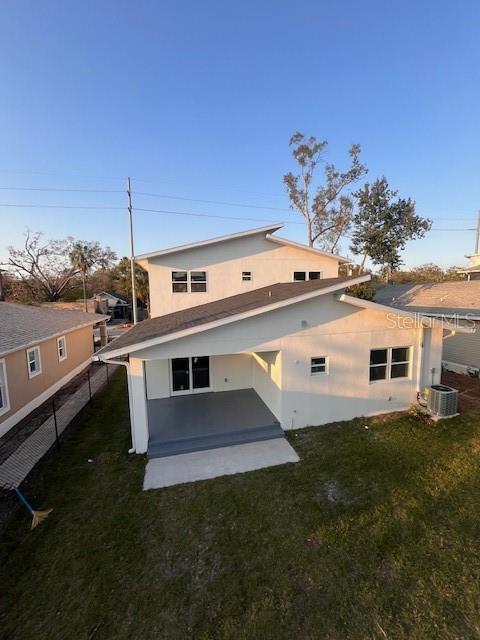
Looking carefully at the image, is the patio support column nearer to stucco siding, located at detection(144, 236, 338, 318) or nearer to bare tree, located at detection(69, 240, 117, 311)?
stucco siding, located at detection(144, 236, 338, 318)

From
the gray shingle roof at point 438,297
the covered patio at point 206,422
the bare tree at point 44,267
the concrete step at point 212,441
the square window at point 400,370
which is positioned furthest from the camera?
the bare tree at point 44,267

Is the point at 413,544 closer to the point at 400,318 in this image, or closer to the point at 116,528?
the point at 116,528

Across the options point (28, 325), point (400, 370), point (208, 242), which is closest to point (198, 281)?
point (208, 242)

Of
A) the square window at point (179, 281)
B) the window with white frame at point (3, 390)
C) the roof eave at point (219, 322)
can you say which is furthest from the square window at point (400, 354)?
the window with white frame at point (3, 390)

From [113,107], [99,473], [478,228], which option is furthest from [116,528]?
[478,228]

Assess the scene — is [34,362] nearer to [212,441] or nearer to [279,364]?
[212,441]

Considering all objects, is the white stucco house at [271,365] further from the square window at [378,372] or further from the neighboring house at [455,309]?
the neighboring house at [455,309]

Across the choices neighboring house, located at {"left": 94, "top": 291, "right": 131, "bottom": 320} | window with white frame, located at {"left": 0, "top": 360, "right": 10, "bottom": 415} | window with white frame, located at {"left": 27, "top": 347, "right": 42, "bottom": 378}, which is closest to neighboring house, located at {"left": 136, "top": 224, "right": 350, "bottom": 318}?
window with white frame, located at {"left": 27, "top": 347, "right": 42, "bottom": 378}
